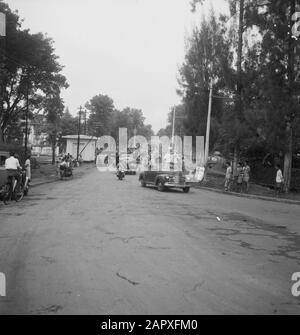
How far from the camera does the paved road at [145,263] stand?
4863mm

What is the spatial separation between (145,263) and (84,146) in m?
62.5

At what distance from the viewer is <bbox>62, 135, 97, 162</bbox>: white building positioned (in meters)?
67.9

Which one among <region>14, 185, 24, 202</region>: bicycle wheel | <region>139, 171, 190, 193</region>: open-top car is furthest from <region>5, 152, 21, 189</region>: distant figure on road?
<region>139, 171, 190, 193</region>: open-top car

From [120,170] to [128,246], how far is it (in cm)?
2322

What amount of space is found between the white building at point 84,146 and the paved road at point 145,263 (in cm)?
5607

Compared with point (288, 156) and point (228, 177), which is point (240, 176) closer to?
point (228, 177)

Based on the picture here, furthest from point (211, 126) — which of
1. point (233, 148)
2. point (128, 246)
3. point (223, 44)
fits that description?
point (128, 246)

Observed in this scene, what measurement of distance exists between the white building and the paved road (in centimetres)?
5607

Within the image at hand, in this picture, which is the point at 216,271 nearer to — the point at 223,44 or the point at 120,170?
the point at 223,44

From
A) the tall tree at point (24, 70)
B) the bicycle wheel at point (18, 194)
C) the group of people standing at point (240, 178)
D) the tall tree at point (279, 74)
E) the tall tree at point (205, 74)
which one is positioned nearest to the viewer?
the bicycle wheel at point (18, 194)

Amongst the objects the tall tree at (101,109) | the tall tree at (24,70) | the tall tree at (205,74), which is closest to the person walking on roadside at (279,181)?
the tall tree at (205,74)

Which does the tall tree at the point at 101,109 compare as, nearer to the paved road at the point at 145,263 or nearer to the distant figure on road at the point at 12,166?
the distant figure on road at the point at 12,166

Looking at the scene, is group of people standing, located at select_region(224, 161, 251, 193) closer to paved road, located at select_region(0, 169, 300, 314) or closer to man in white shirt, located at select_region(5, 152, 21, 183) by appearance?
paved road, located at select_region(0, 169, 300, 314)

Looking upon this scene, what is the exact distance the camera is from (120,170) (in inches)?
1222
